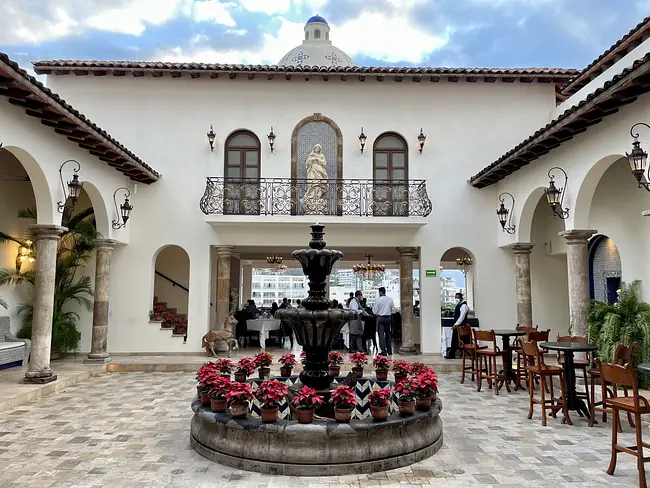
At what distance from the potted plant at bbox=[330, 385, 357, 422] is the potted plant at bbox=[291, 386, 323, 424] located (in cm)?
18

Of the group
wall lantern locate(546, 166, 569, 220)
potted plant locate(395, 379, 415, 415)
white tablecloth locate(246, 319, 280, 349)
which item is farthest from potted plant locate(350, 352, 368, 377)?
white tablecloth locate(246, 319, 280, 349)

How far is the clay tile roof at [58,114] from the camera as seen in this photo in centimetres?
676

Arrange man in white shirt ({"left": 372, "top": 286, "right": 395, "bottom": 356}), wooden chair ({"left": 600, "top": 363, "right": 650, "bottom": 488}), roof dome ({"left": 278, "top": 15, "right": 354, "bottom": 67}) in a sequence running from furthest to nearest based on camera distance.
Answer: roof dome ({"left": 278, "top": 15, "right": 354, "bottom": 67})
man in white shirt ({"left": 372, "top": 286, "right": 395, "bottom": 356})
wooden chair ({"left": 600, "top": 363, "right": 650, "bottom": 488})

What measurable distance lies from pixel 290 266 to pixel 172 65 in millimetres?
11909

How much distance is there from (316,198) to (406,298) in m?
3.62

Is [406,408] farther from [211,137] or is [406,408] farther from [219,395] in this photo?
[211,137]

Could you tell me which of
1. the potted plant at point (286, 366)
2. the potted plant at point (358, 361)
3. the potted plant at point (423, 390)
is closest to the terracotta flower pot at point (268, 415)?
the potted plant at point (423, 390)

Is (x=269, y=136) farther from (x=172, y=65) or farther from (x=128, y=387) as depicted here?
(x=128, y=387)

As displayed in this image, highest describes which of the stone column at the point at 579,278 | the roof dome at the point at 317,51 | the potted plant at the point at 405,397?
the roof dome at the point at 317,51

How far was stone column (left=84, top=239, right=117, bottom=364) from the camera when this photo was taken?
37.8 ft

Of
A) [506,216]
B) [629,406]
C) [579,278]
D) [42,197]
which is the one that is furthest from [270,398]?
[506,216]

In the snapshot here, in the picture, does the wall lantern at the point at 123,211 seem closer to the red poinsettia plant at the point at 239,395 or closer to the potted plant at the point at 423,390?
the red poinsettia plant at the point at 239,395

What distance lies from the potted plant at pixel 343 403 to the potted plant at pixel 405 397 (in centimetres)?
61

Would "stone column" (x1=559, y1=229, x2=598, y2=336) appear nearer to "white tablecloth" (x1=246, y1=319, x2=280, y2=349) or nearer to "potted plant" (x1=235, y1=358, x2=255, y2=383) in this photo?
"potted plant" (x1=235, y1=358, x2=255, y2=383)
